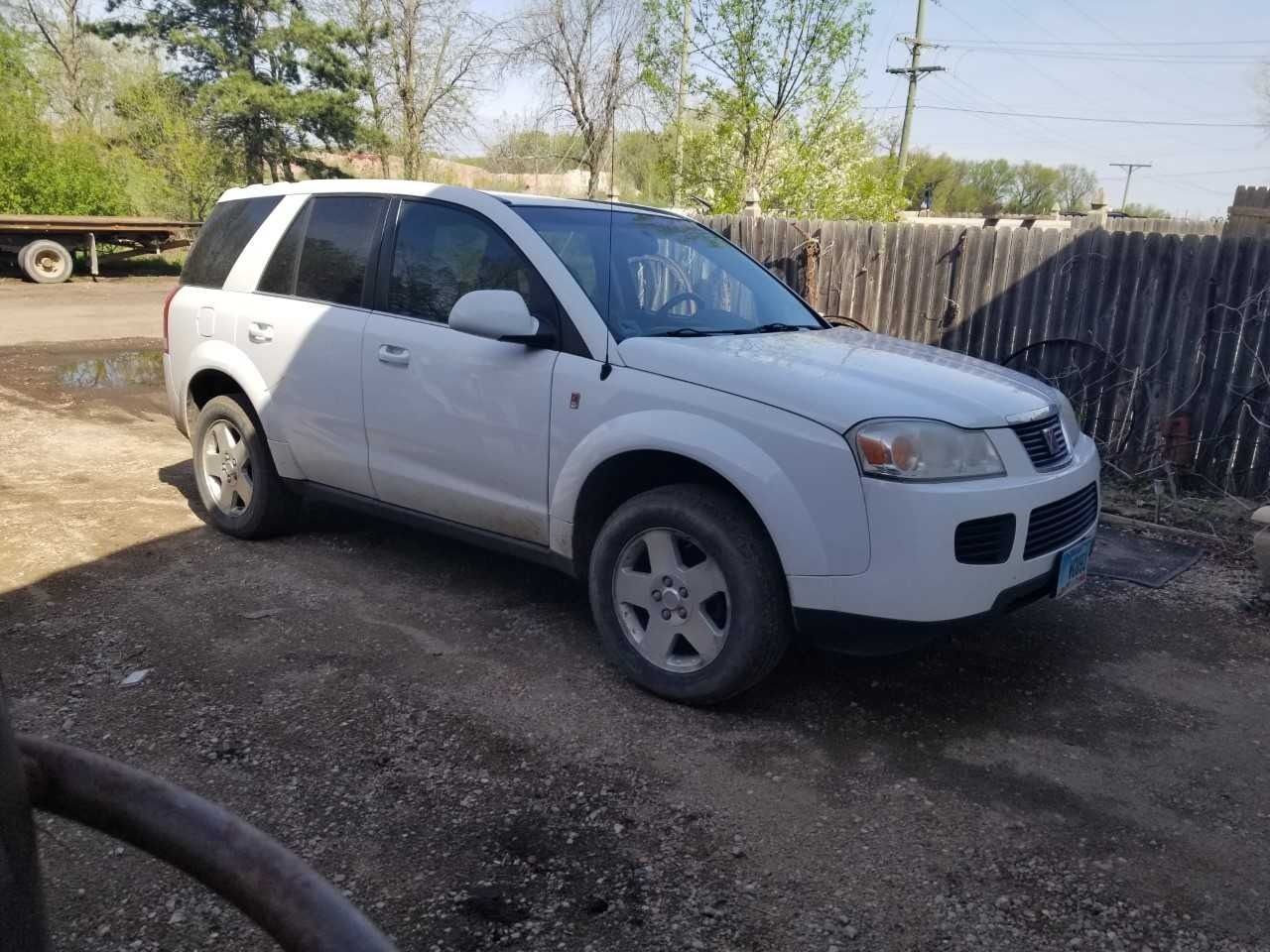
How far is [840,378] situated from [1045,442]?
32.3 inches

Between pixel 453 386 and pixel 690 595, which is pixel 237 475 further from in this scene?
pixel 690 595

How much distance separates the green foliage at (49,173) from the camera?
21781mm

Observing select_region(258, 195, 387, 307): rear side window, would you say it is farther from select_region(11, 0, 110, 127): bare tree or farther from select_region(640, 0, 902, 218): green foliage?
select_region(11, 0, 110, 127): bare tree

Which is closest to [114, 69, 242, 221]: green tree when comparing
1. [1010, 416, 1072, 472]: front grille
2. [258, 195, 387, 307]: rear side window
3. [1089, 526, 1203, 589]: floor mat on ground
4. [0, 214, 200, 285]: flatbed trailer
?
[0, 214, 200, 285]: flatbed trailer

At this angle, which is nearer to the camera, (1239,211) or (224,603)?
(224,603)

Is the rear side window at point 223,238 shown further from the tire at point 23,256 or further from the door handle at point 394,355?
the tire at point 23,256

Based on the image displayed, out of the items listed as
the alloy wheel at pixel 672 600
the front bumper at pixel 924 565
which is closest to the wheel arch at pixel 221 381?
the alloy wheel at pixel 672 600

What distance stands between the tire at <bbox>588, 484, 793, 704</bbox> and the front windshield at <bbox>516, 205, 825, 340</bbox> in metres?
0.77

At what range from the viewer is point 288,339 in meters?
4.96

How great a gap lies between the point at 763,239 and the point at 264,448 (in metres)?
5.92

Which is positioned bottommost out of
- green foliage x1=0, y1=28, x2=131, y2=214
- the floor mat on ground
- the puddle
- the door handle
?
the puddle

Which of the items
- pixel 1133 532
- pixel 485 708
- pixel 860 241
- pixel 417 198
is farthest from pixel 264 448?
pixel 860 241

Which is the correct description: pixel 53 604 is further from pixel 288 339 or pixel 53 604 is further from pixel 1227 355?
pixel 1227 355

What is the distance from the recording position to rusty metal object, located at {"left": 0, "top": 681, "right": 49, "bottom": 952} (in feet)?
3.00
